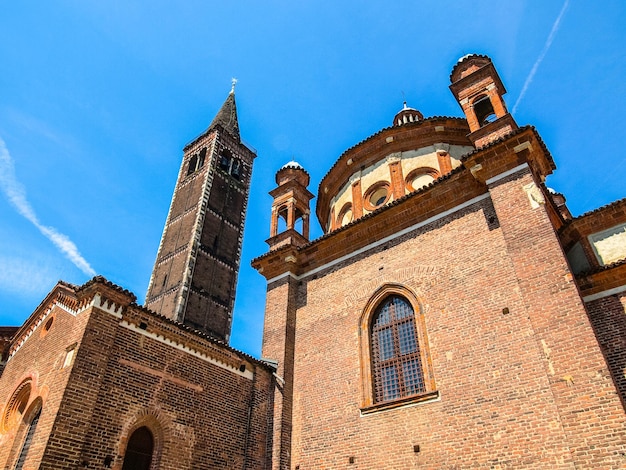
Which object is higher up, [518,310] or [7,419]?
[518,310]

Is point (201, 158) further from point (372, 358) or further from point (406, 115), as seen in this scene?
point (372, 358)

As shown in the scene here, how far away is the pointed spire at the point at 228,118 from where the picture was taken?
52.4 metres

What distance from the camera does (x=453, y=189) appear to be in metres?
12.9

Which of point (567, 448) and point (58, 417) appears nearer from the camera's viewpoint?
point (567, 448)

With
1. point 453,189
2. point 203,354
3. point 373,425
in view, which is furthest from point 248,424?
point 453,189

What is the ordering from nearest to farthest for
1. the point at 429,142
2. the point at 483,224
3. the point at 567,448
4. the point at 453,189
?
the point at 567,448, the point at 483,224, the point at 453,189, the point at 429,142

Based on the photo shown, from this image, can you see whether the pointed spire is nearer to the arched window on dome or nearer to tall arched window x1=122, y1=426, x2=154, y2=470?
the arched window on dome

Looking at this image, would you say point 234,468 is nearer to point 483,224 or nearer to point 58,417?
point 58,417

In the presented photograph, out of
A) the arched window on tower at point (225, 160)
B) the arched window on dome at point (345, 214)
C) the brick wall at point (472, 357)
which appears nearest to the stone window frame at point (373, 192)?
the arched window on dome at point (345, 214)

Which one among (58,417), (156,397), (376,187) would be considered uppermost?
(376,187)

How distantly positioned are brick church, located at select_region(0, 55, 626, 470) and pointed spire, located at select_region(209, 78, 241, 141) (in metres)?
39.3

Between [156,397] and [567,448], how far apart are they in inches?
335

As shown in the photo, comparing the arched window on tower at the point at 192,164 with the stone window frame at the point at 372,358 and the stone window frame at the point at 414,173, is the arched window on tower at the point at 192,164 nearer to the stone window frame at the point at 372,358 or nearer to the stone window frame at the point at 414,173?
the stone window frame at the point at 414,173

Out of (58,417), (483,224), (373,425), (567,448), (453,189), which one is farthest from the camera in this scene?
(453,189)
